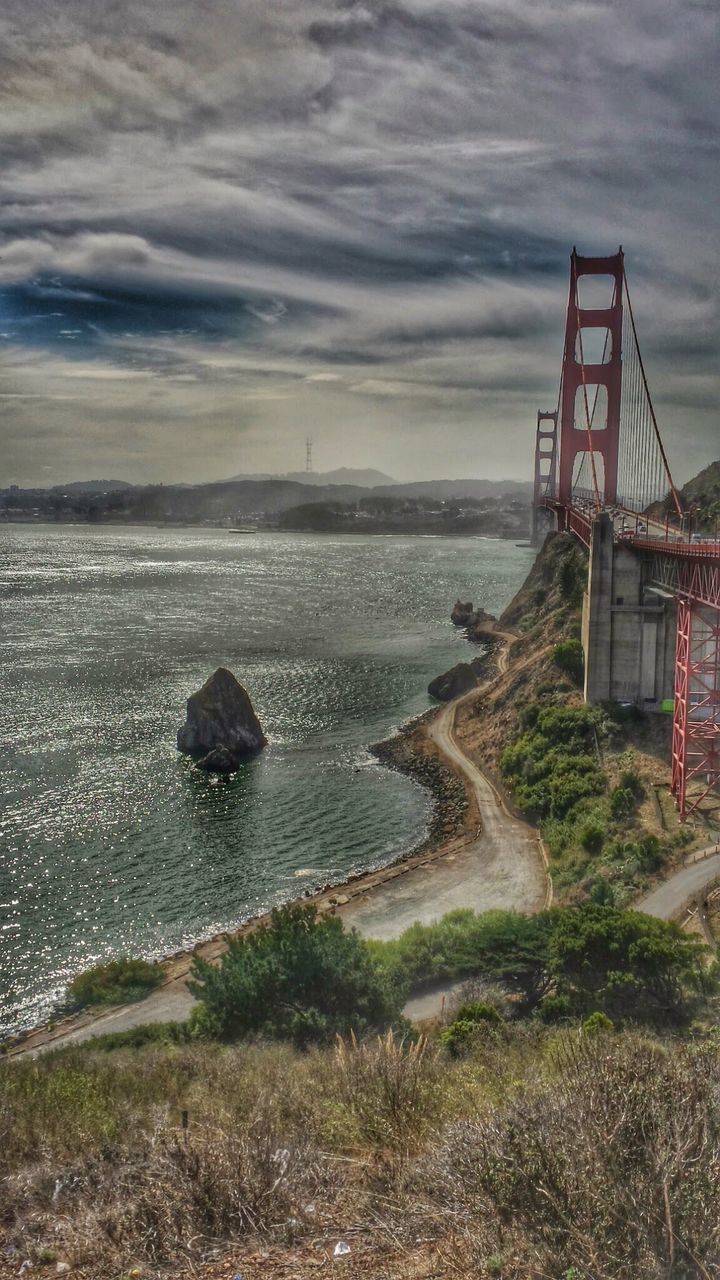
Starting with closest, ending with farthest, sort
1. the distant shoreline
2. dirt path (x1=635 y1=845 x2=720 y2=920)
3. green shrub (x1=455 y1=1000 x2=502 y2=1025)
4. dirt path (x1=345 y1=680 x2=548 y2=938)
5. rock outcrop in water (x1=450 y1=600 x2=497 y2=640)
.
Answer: green shrub (x1=455 y1=1000 x2=502 y2=1025) < the distant shoreline < dirt path (x1=635 y1=845 x2=720 y2=920) < dirt path (x1=345 y1=680 x2=548 y2=938) < rock outcrop in water (x1=450 y1=600 x2=497 y2=640)

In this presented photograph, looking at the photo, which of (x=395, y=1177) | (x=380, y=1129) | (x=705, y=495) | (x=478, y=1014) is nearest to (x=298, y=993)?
(x=478, y=1014)

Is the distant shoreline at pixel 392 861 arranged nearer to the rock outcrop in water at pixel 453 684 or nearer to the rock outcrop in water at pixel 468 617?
the rock outcrop in water at pixel 453 684

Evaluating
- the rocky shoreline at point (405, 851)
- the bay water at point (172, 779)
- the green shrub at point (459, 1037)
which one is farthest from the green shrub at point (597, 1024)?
the bay water at point (172, 779)

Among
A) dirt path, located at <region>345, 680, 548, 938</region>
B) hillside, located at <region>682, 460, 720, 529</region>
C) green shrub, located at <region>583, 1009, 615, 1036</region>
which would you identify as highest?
hillside, located at <region>682, 460, 720, 529</region>

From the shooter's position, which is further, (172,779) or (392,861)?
(172,779)

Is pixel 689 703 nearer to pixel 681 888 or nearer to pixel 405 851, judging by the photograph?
pixel 681 888

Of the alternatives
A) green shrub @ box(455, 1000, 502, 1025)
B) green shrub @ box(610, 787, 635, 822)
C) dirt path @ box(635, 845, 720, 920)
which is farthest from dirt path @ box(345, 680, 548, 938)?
green shrub @ box(455, 1000, 502, 1025)

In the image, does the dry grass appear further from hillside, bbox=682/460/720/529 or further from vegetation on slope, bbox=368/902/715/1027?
hillside, bbox=682/460/720/529
